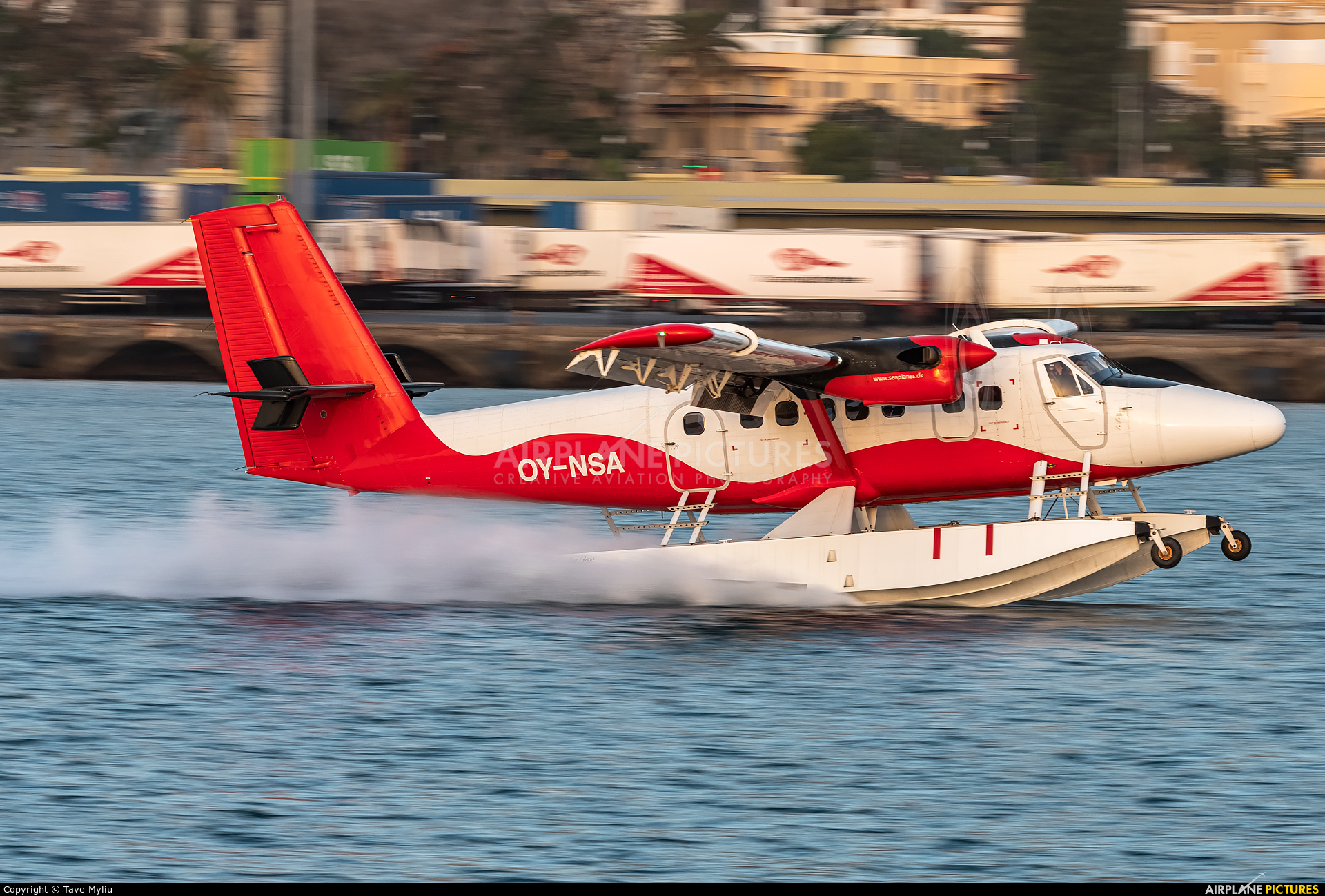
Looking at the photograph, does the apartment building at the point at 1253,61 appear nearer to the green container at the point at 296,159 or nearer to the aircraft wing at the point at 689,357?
the green container at the point at 296,159

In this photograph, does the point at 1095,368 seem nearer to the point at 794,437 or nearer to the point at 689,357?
the point at 794,437

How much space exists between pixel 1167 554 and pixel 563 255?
37887 millimetres

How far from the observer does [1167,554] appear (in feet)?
52.6

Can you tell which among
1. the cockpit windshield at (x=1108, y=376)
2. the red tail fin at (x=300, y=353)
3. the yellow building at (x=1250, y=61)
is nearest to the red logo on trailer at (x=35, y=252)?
the red tail fin at (x=300, y=353)

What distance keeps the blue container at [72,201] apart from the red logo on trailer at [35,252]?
8.25m

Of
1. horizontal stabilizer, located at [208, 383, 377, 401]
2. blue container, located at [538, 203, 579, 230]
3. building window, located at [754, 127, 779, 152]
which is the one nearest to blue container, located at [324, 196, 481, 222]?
blue container, located at [538, 203, 579, 230]

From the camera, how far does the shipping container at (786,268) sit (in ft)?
162

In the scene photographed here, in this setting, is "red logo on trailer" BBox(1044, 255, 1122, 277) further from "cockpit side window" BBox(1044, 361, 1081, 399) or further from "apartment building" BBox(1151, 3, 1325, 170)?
"apartment building" BBox(1151, 3, 1325, 170)

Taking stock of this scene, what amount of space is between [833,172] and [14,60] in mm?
54640

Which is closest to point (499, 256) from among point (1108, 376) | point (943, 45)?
point (1108, 376)

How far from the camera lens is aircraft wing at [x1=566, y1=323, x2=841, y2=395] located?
1465cm

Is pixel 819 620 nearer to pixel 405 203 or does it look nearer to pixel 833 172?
pixel 405 203

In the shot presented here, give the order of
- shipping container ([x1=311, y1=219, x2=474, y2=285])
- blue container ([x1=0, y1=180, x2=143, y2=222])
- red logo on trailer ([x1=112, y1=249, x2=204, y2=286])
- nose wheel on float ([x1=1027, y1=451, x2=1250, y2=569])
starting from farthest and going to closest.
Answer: blue container ([x1=0, y1=180, x2=143, y2=222]) → shipping container ([x1=311, y1=219, x2=474, y2=285]) → red logo on trailer ([x1=112, y1=249, x2=204, y2=286]) → nose wheel on float ([x1=1027, y1=451, x2=1250, y2=569])

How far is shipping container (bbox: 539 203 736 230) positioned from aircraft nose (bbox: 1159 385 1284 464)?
39.9 m
